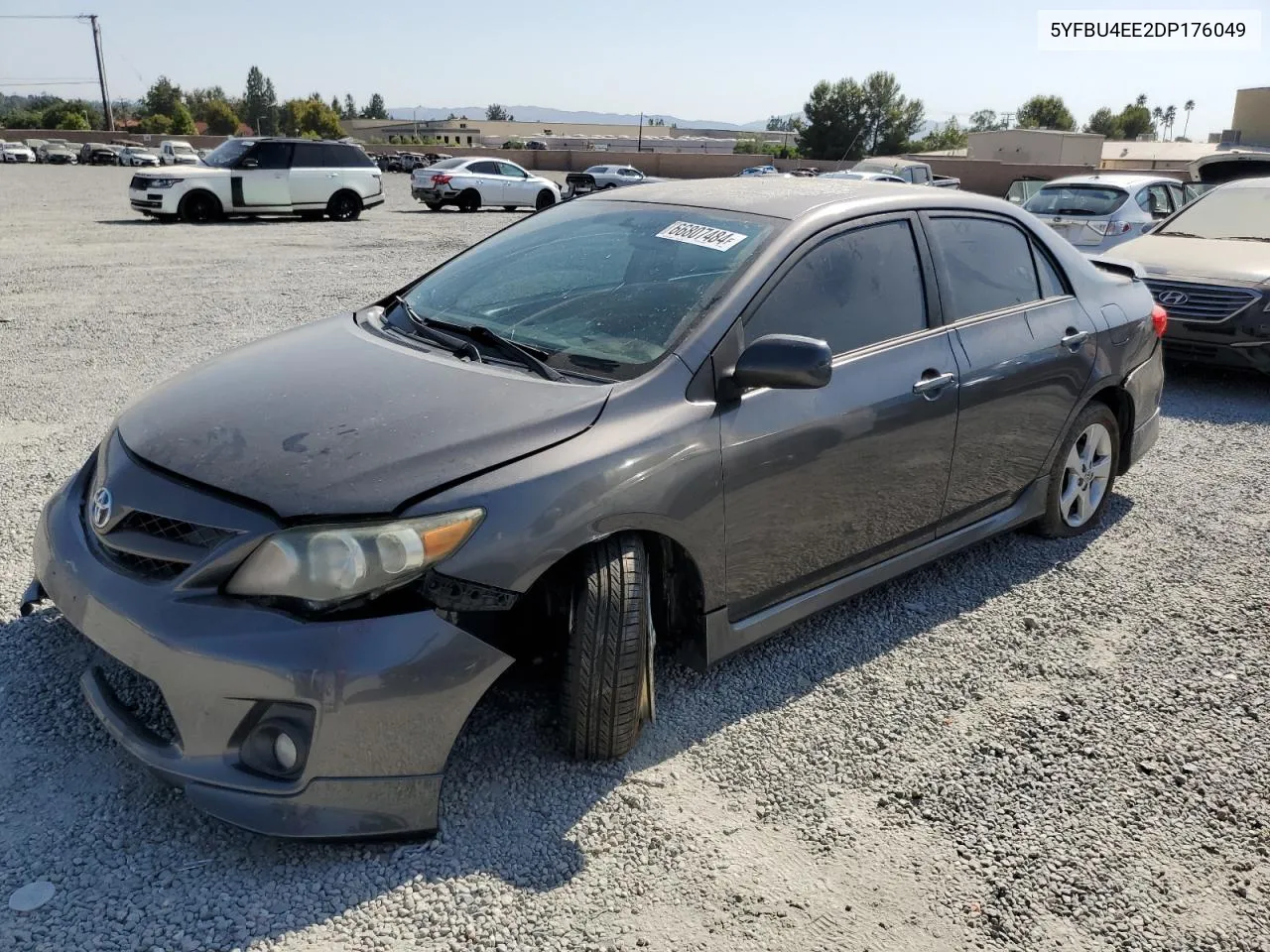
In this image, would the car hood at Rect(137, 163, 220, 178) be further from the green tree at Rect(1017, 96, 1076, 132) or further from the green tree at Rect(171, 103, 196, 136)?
the green tree at Rect(1017, 96, 1076, 132)

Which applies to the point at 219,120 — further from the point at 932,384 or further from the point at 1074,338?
the point at 932,384

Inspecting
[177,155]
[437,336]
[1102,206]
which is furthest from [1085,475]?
Answer: [177,155]

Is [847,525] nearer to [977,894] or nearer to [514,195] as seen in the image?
[977,894]

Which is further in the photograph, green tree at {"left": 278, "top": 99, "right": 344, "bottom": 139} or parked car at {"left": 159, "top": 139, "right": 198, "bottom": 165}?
green tree at {"left": 278, "top": 99, "right": 344, "bottom": 139}

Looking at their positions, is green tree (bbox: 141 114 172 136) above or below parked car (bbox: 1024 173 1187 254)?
above

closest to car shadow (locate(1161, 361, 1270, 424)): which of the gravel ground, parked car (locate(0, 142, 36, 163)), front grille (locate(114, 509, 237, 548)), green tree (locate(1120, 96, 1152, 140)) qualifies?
the gravel ground

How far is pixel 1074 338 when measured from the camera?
4.37 meters

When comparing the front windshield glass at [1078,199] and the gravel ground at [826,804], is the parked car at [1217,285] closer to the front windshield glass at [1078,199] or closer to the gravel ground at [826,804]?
the front windshield glass at [1078,199]

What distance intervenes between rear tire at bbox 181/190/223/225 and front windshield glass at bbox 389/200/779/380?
16874mm

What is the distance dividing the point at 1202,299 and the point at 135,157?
5170cm

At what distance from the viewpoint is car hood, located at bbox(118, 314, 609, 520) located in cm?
251

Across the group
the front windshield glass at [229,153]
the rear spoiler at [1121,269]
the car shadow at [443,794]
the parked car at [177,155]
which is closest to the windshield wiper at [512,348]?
the car shadow at [443,794]

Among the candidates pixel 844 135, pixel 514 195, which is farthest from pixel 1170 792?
pixel 844 135

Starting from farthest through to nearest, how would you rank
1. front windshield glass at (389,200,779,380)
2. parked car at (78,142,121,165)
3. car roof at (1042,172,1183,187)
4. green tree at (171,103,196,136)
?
green tree at (171,103,196,136)
parked car at (78,142,121,165)
car roof at (1042,172,1183,187)
front windshield glass at (389,200,779,380)
